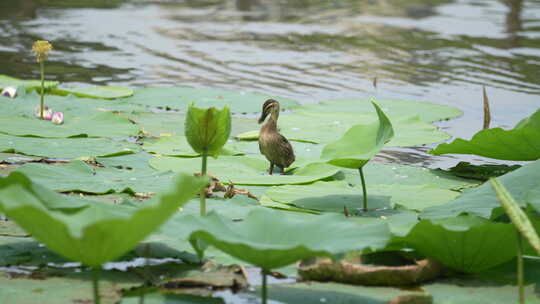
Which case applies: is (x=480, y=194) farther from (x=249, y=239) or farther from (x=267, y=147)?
(x=267, y=147)

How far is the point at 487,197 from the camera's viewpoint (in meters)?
3.35

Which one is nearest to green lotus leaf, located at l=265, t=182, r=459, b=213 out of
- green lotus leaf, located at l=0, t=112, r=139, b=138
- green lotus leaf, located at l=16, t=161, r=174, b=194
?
green lotus leaf, located at l=16, t=161, r=174, b=194

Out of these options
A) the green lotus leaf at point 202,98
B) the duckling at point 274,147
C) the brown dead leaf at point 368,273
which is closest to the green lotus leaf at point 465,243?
the brown dead leaf at point 368,273

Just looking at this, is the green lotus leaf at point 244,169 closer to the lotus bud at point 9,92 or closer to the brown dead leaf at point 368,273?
the brown dead leaf at point 368,273

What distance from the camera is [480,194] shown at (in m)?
3.41

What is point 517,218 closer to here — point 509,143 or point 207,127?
point 207,127

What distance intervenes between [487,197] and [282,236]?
1165 mm

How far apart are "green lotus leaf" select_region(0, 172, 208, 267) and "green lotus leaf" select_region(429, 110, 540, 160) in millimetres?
2136

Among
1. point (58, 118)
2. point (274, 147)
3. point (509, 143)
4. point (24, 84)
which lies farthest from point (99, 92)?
point (509, 143)

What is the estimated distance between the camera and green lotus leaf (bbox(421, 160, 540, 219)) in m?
3.28

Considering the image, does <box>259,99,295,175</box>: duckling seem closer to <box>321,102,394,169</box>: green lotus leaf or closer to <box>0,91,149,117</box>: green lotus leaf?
<box>321,102,394,169</box>: green lotus leaf

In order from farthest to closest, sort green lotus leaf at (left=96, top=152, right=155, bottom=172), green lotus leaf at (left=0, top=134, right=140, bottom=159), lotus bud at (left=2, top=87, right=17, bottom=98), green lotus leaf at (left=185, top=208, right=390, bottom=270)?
lotus bud at (left=2, top=87, right=17, bottom=98) → green lotus leaf at (left=0, top=134, right=140, bottom=159) → green lotus leaf at (left=96, top=152, right=155, bottom=172) → green lotus leaf at (left=185, top=208, right=390, bottom=270)

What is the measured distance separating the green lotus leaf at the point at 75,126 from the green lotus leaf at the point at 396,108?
5.65ft

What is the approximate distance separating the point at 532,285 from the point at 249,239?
1048mm
